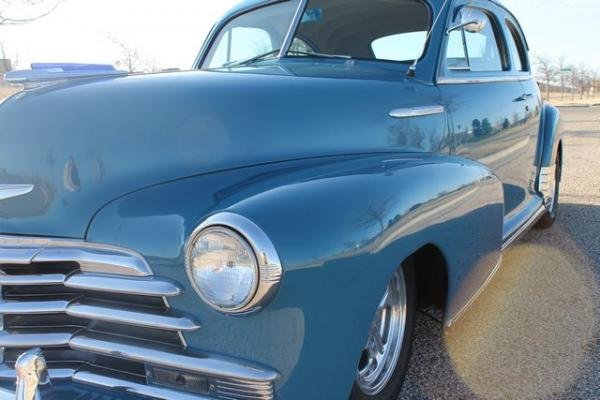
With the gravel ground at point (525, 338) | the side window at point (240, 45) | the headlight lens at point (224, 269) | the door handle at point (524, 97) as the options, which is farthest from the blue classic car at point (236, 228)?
the door handle at point (524, 97)

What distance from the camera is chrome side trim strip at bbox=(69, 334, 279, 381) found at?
4.66 ft

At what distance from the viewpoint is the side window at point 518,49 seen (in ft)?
14.3

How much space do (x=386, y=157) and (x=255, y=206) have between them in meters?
0.83

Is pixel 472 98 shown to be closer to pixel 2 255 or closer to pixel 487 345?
pixel 487 345

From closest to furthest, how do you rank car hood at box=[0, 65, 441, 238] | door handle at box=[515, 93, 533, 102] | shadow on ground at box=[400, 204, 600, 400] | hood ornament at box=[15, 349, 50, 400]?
hood ornament at box=[15, 349, 50, 400]
car hood at box=[0, 65, 441, 238]
shadow on ground at box=[400, 204, 600, 400]
door handle at box=[515, 93, 533, 102]

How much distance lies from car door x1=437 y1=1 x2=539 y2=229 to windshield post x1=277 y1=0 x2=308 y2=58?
0.83 metres

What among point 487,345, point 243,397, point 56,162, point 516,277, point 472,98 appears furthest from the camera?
point 516,277

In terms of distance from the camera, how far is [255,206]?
4.99 feet

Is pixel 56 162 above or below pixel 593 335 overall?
above

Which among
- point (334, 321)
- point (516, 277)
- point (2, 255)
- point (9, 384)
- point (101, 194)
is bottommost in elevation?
point (516, 277)

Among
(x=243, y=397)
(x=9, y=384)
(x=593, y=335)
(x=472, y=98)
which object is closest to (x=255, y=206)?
(x=243, y=397)

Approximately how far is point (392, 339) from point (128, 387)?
1091 mm

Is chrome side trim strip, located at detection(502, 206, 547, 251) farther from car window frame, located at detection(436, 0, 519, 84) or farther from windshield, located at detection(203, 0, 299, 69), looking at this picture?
windshield, located at detection(203, 0, 299, 69)

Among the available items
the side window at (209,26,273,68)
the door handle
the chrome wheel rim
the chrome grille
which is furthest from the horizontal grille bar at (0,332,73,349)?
the door handle
